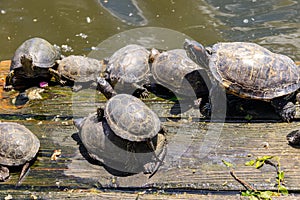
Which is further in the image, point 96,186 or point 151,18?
point 151,18

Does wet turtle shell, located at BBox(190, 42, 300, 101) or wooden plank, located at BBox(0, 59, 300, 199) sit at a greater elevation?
wet turtle shell, located at BBox(190, 42, 300, 101)

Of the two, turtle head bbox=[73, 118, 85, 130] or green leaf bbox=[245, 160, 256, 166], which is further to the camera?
turtle head bbox=[73, 118, 85, 130]

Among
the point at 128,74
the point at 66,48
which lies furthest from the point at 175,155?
the point at 66,48

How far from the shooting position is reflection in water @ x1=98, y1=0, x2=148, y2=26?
8.64 metres

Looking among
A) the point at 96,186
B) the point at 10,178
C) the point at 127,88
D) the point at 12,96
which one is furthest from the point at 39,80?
the point at 96,186

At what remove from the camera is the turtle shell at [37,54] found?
5.48 m

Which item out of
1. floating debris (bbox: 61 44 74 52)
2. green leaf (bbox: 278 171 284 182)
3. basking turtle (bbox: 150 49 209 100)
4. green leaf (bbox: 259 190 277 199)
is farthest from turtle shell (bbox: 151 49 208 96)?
floating debris (bbox: 61 44 74 52)

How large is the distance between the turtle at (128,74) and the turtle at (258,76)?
1.04 metres

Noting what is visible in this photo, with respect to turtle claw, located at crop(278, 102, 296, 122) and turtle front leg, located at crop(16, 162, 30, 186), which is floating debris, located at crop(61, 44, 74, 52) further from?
turtle claw, located at crop(278, 102, 296, 122)

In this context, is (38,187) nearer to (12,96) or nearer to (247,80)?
(12,96)

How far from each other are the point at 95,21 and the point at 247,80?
195 inches

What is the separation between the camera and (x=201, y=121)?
4.60 meters

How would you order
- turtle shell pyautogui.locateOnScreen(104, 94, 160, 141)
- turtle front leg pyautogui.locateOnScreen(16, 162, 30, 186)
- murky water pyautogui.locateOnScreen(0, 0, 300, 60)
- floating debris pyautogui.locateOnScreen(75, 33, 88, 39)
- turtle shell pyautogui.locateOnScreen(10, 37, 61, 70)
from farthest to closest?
floating debris pyautogui.locateOnScreen(75, 33, 88, 39)
murky water pyautogui.locateOnScreen(0, 0, 300, 60)
turtle shell pyautogui.locateOnScreen(10, 37, 61, 70)
turtle front leg pyautogui.locateOnScreen(16, 162, 30, 186)
turtle shell pyautogui.locateOnScreen(104, 94, 160, 141)

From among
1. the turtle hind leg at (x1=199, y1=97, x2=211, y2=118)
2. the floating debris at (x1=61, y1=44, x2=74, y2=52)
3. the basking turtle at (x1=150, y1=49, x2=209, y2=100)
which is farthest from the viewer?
the floating debris at (x1=61, y1=44, x2=74, y2=52)
